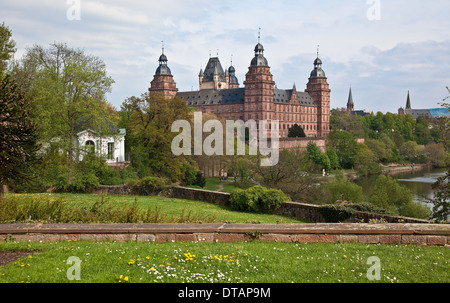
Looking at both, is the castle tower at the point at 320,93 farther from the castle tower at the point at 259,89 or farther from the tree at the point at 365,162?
the tree at the point at 365,162

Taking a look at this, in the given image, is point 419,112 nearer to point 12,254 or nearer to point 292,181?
point 292,181

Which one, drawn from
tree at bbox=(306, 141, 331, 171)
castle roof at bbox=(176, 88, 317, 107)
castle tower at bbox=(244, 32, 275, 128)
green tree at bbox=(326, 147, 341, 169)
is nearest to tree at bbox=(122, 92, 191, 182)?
tree at bbox=(306, 141, 331, 171)

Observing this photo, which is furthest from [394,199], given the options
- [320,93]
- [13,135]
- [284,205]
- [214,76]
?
[214,76]

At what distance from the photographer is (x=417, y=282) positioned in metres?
6.26

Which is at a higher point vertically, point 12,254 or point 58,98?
point 58,98

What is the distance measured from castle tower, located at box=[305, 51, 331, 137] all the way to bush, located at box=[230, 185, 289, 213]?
112m

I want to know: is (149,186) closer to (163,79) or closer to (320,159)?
(320,159)

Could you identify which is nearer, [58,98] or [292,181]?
[58,98]

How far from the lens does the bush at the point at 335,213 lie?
1688 centimetres

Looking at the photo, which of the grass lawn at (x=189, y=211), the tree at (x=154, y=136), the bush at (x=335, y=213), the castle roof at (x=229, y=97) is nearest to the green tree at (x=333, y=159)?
the castle roof at (x=229, y=97)

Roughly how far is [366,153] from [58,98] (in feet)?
238

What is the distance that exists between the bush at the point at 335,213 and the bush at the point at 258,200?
2270 mm

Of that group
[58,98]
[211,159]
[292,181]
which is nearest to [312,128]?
[211,159]

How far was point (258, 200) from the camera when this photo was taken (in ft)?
63.1
